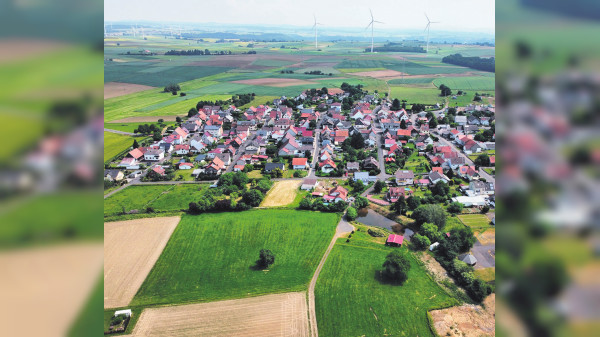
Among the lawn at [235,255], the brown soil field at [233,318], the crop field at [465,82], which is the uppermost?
the crop field at [465,82]

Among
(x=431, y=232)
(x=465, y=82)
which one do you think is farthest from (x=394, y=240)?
(x=465, y=82)

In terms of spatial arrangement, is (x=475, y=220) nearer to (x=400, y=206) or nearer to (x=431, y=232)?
(x=431, y=232)

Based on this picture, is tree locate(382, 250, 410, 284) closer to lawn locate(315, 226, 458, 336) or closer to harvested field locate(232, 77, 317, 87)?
lawn locate(315, 226, 458, 336)

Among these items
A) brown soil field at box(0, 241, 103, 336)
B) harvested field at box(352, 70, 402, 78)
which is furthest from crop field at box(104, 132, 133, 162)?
harvested field at box(352, 70, 402, 78)

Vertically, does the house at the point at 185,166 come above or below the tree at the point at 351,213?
above

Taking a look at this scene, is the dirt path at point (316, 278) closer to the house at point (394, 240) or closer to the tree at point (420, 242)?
the house at point (394, 240)

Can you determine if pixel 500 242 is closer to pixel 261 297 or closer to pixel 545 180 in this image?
pixel 545 180

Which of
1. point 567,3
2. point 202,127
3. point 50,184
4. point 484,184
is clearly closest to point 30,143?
point 50,184

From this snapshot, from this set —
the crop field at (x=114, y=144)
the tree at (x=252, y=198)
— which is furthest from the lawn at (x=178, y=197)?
the crop field at (x=114, y=144)
